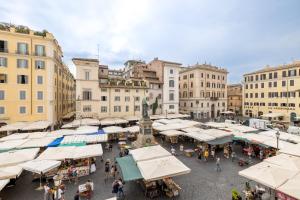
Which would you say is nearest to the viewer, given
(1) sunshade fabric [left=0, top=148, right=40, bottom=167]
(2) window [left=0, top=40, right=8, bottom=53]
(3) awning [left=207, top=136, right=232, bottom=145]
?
(1) sunshade fabric [left=0, top=148, right=40, bottom=167]

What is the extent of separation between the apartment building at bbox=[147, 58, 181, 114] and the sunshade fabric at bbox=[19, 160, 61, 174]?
3124cm

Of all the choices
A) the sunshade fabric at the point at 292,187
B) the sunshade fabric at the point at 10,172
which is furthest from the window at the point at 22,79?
the sunshade fabric at the point at 292,187

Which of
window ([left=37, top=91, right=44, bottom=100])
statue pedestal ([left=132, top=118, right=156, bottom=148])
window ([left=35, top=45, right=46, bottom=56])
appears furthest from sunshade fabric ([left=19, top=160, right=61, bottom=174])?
window ([left=35, top=45, right=46, bottom=56])

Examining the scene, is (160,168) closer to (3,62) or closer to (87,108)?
(87,108)

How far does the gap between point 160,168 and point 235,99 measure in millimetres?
61338

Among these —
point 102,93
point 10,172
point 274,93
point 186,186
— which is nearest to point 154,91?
point 102,93

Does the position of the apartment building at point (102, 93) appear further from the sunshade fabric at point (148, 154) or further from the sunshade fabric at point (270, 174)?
the sunshade fabric at point (270, 174)

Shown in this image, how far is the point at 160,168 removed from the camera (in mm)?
10141

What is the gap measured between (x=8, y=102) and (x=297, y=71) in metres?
61.2

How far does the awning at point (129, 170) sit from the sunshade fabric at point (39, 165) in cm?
497

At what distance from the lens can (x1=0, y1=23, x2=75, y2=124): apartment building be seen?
84.8 feet

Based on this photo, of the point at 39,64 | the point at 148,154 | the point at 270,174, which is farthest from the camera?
the point at 39,64

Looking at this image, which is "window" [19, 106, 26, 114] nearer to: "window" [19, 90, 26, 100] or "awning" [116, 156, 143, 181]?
"window" [19, 90, 26, 100]

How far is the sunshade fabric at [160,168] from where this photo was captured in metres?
9.67
